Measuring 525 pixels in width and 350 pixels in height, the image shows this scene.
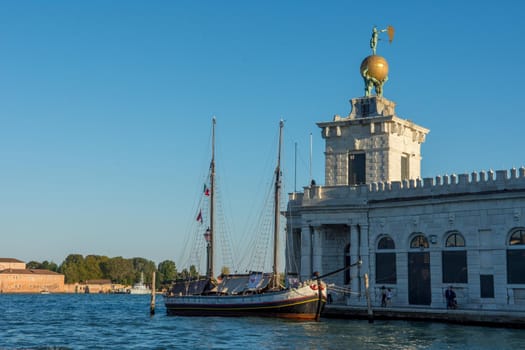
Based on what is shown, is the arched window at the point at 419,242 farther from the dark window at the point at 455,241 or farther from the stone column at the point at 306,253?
the stone column at the point at 306,253

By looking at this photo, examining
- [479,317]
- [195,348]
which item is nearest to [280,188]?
[479,317]

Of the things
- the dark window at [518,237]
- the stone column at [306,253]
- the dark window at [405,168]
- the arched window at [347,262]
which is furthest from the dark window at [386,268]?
the dark window at [518,237]

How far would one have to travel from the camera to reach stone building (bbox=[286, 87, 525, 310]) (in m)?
39.8

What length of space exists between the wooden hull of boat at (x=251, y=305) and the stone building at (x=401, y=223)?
430 cm

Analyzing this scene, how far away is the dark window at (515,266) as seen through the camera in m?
39.0

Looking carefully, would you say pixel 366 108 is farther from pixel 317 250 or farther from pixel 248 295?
pixel 248 295

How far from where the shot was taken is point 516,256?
1548 inches

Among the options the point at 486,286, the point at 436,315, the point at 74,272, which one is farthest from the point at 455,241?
the point at 74,272

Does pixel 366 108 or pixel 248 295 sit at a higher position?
pixel 366 108

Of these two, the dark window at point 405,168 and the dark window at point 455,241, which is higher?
the dark window at point 405,168

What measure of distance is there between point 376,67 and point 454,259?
16.9 metres

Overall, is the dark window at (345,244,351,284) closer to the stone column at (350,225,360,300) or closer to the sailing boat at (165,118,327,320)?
the stone column at (350,225,360,300)

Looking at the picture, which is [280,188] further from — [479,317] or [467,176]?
[479,317]

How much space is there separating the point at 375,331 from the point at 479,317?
6045 millimetres
